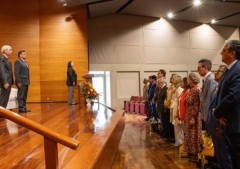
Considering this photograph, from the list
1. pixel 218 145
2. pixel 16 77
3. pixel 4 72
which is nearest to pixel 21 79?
pixel 16 77

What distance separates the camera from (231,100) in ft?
4.54

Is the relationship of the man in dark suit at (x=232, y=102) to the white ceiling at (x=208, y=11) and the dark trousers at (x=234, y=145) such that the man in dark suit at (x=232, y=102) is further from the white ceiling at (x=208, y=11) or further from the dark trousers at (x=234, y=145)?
the white ceiling at (x=208, y=11)

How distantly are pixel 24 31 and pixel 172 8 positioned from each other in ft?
18.6

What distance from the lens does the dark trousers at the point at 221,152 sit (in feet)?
5.69

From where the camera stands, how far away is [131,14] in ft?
27.0

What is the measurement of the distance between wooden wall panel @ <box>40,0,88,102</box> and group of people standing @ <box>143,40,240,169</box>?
3.64 metres

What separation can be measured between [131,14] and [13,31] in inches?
189

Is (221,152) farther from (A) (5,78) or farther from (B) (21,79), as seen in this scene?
(B) (21,79)

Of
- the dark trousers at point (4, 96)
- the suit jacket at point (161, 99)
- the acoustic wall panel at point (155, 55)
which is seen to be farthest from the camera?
the acoustic wall panel at point (155, 55)

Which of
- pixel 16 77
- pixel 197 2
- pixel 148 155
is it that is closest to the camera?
pixel 148 155

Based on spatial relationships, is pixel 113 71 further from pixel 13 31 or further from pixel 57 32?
pixel 13 31

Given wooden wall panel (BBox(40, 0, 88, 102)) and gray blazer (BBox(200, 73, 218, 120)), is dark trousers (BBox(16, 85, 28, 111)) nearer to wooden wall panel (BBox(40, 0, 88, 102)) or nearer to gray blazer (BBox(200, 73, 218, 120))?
wooden wall panel (BBox(40, 0, 88, 102))

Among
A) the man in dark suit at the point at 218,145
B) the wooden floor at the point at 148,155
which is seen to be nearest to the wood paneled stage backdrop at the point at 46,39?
the wooden floor at the point at 148,155

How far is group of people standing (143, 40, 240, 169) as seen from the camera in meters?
1.40
